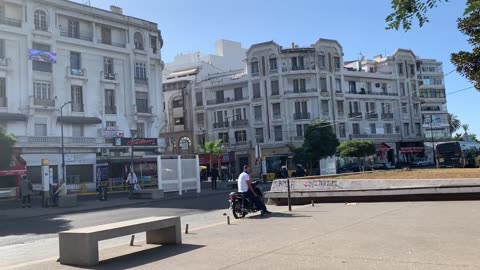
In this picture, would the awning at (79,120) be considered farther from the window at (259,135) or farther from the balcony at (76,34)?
the window at (259,135)

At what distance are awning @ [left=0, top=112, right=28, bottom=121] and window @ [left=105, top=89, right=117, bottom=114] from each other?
28.2ft

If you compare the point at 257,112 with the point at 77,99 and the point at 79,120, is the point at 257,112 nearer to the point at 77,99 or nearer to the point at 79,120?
the point at 77,99

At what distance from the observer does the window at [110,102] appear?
49.4 metres

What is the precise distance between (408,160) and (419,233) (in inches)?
2718

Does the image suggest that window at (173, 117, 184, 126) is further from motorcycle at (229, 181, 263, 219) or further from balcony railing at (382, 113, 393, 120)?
motorcycle at (229, 181, 263, 219)

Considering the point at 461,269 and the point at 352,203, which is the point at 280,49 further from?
the point at 461,269

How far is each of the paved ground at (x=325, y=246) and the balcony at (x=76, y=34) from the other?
37.7 m

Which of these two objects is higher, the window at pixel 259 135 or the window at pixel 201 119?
the window at pixel 201 119

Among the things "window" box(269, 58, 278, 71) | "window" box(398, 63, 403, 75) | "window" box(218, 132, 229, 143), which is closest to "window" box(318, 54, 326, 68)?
"window" box(269, 58, 278, 71)

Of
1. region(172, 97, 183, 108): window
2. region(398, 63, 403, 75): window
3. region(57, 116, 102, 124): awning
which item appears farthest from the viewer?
region(398, 63, 403, 75): window

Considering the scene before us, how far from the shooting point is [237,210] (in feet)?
47.1

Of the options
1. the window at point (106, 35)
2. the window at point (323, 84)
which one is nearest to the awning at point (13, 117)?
the window at point (106, 35)

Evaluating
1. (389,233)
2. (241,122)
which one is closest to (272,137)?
(241,122)

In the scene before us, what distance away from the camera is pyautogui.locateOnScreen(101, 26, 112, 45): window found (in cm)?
5009
